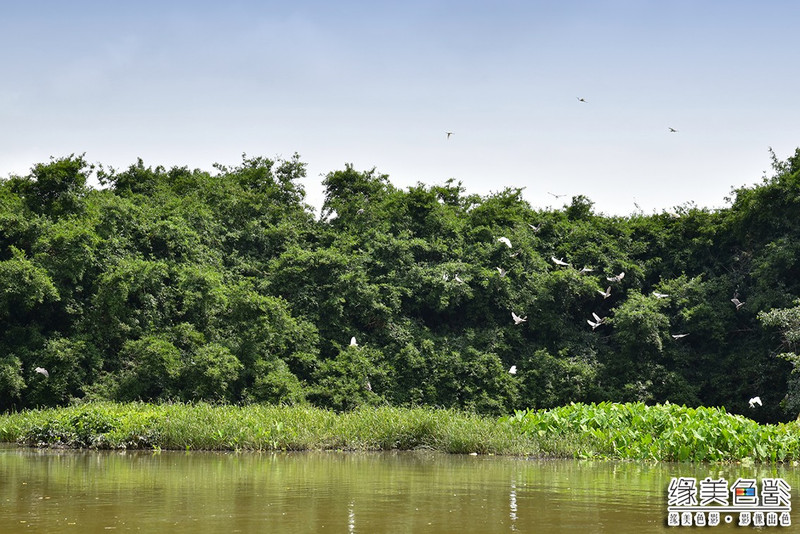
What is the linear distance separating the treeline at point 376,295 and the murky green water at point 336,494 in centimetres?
917

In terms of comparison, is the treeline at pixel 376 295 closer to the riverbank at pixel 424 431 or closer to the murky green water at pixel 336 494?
the riverbank at pixel 424 431

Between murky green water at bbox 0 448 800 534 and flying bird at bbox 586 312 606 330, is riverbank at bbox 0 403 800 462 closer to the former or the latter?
murky green water at bbox 0 448 800 534

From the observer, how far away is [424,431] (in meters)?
17.8

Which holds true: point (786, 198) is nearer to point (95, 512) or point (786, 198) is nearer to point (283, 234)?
point (283, 234)

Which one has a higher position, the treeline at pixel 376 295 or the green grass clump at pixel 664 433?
the treeline at pixel 376 295

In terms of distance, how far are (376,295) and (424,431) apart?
374 inches

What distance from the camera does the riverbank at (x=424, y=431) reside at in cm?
1536

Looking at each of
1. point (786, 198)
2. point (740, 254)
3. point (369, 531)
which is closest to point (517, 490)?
point (369, 531)

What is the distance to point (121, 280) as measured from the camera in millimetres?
23234

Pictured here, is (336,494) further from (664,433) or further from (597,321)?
(597,321)

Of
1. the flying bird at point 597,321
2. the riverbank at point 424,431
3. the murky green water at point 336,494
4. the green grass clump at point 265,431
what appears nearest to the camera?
the murky green water at point 336,494

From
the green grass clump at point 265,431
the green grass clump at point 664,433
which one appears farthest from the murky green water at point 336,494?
the green grass clump at point 265,431

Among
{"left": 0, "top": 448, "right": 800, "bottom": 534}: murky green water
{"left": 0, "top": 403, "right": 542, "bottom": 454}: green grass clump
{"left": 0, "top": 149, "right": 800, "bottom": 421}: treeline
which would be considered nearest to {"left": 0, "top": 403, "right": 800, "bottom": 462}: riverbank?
{"left": 0, "top": 403, "right": 542, "bottom": 454}: green grass clump

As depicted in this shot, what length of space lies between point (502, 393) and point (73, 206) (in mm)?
13592
